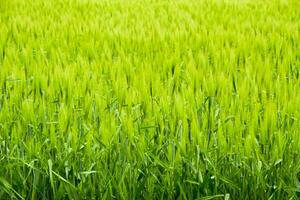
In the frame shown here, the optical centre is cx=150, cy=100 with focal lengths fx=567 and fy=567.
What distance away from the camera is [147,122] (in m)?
1.62

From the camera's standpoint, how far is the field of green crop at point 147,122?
135 cm

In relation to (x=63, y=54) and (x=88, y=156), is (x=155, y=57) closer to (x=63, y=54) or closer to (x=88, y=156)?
(x=63, y=54)

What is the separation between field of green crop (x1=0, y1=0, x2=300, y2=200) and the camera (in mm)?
1350

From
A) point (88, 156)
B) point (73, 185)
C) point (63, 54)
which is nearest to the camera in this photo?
point (73, 185)

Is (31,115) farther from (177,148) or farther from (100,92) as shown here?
(177,148)

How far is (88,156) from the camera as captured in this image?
1.41 m

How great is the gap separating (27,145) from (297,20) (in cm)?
280

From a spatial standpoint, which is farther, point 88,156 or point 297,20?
point 297,20

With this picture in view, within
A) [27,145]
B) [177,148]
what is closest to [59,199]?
[27,145]

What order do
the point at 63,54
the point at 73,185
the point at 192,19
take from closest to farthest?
the point at 73,185, the point at 63,54, the point at 192,19

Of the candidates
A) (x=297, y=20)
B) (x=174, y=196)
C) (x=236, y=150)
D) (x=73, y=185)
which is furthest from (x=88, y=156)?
(x=297, y=20)

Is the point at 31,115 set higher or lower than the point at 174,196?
higher

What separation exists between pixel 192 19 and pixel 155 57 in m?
1.25

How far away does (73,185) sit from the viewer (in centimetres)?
129
